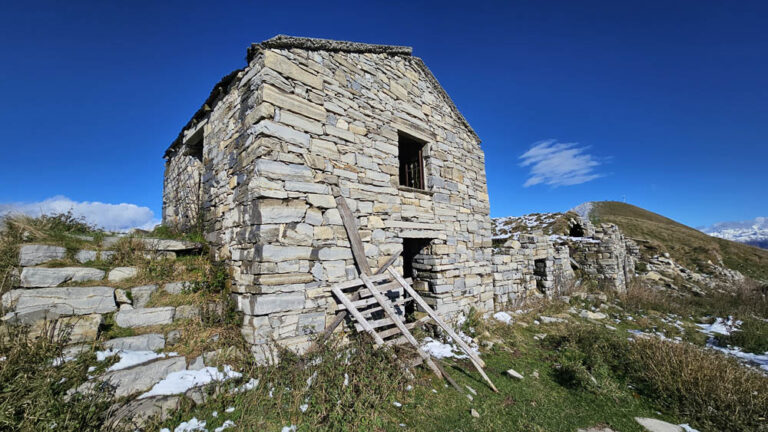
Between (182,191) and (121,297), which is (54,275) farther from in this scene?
(182,191)

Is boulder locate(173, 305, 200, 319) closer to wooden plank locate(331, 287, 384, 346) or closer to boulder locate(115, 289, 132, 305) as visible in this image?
boulder locate(115, 289, 132, 305)

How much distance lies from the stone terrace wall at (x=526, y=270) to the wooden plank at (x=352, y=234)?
16.2ft

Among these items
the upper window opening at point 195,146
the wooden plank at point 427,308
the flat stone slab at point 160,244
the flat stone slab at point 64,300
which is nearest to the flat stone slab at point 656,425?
the wooden plank at point 427,308

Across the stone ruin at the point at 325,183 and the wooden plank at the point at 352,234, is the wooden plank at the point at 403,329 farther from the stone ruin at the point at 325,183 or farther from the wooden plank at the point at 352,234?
the stone ruin at the point at 325,183

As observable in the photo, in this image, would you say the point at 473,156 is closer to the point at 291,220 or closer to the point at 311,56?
the point at 311,56

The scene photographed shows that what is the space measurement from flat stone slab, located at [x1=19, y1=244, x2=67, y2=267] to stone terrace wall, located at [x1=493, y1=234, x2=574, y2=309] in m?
8.72

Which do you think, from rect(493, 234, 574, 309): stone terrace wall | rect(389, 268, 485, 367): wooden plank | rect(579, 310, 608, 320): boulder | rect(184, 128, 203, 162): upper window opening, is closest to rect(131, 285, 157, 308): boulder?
rect(389, 268, 485, 367): wooden plank

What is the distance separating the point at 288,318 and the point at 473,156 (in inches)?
263

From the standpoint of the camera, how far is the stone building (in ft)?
13.2

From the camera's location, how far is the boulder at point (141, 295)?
366 centimetres

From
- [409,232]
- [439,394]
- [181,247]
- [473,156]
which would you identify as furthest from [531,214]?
[181,247]

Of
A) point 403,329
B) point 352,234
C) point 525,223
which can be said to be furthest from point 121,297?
point 525,223

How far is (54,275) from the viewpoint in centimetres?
330

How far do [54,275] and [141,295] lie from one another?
2.84 feet
